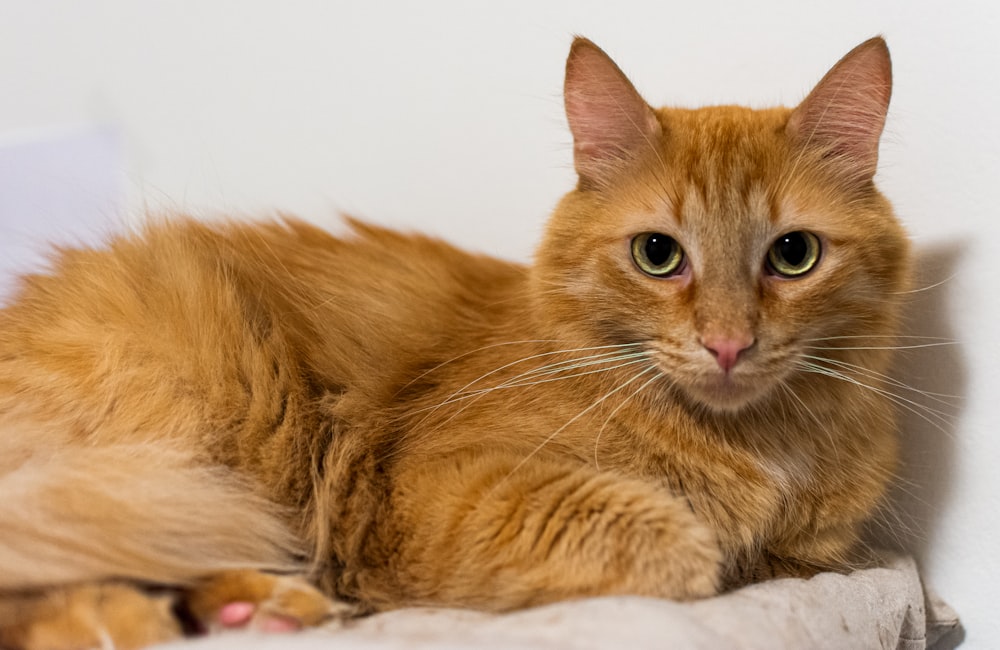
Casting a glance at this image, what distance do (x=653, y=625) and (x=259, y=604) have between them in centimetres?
58

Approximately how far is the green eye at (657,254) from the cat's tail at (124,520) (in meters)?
0.75

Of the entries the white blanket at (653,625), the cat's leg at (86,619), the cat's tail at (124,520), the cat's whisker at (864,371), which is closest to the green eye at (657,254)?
the cat's whisker at (864,371)

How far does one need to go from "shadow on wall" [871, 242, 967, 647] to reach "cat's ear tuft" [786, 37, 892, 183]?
0.36 metres

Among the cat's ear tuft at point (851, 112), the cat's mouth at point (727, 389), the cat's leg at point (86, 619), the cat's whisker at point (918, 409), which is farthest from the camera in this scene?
the cat's whisker at point (918, 409)

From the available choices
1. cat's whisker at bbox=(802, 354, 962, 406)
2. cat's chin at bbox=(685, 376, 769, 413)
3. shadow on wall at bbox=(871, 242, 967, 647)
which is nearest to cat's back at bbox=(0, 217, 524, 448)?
cat's chin at bbox=(685, 376, 769, 413)

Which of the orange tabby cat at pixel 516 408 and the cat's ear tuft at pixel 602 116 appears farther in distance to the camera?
the cat's ear tuft at pixel 602 116

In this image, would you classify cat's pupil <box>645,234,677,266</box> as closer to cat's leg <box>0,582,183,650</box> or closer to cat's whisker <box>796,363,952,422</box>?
cat's whisker <box>796,363,952,422</box>

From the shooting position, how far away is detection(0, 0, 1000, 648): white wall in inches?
65.4

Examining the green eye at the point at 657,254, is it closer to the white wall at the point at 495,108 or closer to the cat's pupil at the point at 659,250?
the cat's pupil at the point at 659,250

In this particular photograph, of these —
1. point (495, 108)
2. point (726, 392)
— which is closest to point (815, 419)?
point (726, 392)

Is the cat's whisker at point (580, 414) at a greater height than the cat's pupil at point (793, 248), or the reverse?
the cat's pupil at point (793, 248)

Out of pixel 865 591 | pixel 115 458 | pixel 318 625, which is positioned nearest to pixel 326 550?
pixel 318 625

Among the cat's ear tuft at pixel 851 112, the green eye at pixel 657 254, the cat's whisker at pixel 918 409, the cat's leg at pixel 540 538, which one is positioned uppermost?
the cat's ear tuft at pixel 851 112

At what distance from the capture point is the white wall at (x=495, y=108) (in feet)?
5.45
